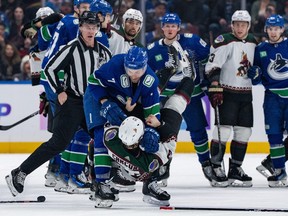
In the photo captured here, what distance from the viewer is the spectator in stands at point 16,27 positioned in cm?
1108

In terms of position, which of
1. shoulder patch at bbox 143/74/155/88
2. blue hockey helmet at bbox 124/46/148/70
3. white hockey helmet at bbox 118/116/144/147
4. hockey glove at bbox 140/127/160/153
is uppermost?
blue hockey helmet at bbox 124/46/148/70

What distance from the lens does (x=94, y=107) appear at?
623 cm

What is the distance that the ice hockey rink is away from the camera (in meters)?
5.84

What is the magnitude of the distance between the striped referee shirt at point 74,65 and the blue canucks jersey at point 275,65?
1364mm

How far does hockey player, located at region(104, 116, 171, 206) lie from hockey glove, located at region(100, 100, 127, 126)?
0.04 meters

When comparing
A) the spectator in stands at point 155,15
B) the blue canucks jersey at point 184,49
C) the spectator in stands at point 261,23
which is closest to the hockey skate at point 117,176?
the blue canucks jersey at point 184,49

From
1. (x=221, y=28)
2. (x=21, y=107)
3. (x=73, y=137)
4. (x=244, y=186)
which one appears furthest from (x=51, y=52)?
(x=221, y=28)

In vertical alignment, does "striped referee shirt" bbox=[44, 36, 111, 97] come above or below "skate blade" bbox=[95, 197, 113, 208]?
above

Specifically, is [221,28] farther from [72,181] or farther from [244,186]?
[72,181]

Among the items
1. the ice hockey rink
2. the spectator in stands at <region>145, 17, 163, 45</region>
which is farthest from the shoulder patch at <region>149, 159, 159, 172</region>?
the spectator in stands at <region>145, 17, 163, 45</region>

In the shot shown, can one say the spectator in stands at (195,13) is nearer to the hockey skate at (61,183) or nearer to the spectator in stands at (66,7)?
the spectator in stands at (66,7)


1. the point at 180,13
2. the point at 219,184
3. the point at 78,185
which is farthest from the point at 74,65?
the point at 180,13

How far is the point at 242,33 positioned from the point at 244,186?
112 centimetres

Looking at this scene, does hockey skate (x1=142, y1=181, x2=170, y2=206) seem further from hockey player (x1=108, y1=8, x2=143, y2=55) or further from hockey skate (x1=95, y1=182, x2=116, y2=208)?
hockey player (x1=108, y1=8, x2=143, y2=55)
